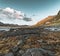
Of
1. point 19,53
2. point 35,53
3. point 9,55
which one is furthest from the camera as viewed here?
point 19,53

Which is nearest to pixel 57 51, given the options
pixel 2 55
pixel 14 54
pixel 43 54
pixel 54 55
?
pixel 54 55

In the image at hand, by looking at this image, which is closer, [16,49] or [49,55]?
[49,55]

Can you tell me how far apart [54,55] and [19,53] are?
5.87 metres

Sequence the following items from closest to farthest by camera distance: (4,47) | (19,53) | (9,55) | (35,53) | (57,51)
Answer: (35,53) → (9,55) → (19,53) → (57,51) → (4,47)

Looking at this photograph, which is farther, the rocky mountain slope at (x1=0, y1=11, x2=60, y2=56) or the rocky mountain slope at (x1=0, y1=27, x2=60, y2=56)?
the rocky mountain slope at (x1=0, y1=11, x2=60, y2=56)

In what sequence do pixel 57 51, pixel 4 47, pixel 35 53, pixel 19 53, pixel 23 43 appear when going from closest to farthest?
pixel 35 53
pixel 19 53
pixel 57 51
pixel 4 47
pixel 23 43

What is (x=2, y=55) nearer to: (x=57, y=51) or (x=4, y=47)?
(x=4, y=47)

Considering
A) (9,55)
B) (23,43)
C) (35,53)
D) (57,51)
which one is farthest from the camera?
(23,43)

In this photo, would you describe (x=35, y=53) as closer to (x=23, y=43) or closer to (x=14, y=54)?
(x=14, y=54)

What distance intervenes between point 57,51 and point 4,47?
35.7ft

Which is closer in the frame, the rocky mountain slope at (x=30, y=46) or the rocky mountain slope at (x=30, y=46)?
the rocky mountain slope at (x=30, y=46)

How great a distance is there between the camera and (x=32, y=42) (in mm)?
35625

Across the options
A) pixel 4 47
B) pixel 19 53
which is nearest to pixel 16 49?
pixel 19 53

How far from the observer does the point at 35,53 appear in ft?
75.6
